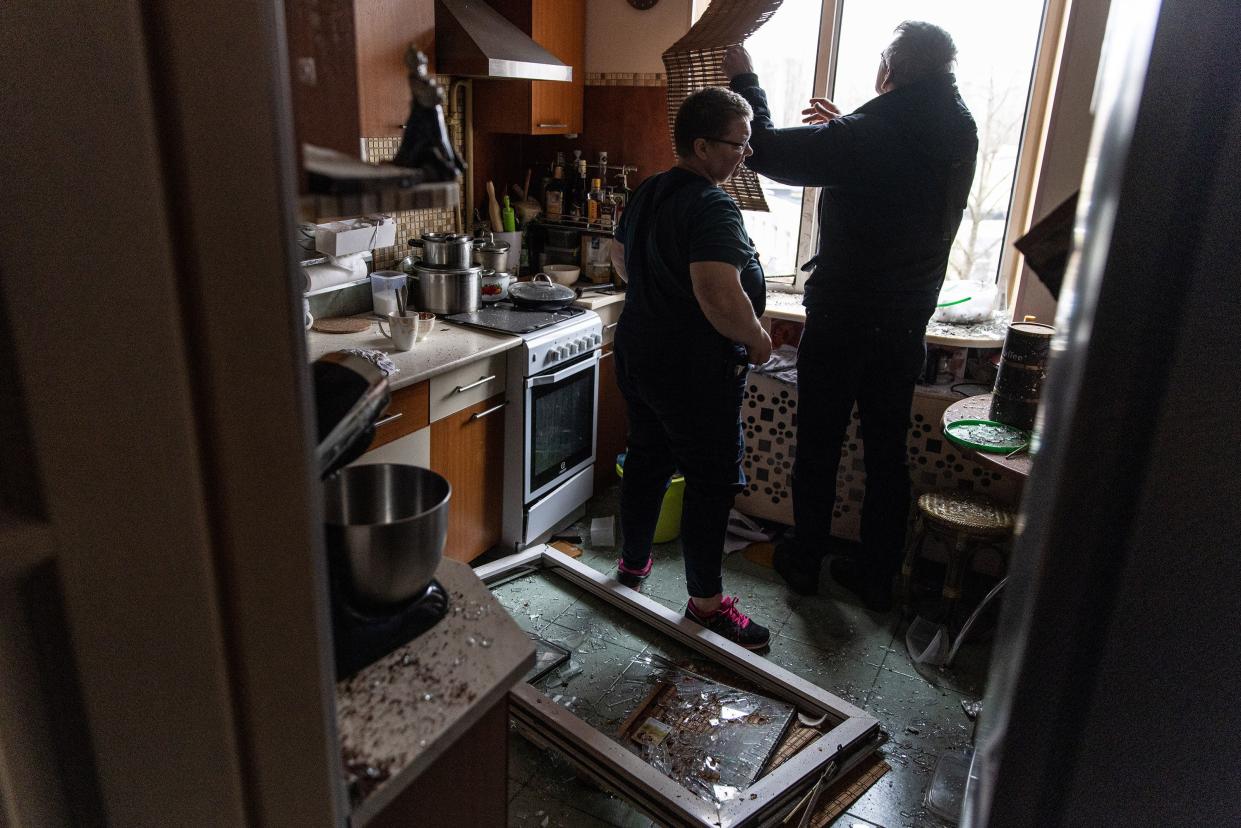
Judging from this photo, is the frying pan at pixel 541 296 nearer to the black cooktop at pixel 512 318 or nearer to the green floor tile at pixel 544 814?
the black cooktop at pixel 512 318

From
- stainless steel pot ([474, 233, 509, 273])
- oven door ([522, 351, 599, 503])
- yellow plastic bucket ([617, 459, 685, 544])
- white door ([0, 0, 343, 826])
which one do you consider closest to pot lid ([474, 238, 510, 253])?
stainless steel pot ([474, 233, 509, 273])

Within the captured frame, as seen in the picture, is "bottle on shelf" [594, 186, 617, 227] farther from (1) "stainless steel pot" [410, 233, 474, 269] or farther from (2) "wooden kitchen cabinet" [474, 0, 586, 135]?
(1) "stainless steel pot" [410, 233, 474, 269]

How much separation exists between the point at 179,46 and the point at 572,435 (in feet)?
8.48

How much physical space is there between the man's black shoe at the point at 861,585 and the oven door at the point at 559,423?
3.31 feet

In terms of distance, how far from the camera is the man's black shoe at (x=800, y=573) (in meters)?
2.83

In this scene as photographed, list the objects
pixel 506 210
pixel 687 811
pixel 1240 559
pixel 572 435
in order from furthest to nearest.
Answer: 1. pixel 506 210
2. pixel 572 435
3. pixel 687 811
4. pixel 1240 559

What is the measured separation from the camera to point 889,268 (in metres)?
2.50

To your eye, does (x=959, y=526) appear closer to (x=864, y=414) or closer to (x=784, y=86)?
(x=864, y=414)

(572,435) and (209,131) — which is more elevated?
(209,131)

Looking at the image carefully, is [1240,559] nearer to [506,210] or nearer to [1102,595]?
[1102,595]

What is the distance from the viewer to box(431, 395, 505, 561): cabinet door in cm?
257

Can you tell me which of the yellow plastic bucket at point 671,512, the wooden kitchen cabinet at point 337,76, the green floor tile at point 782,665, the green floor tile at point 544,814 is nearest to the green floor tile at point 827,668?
the green floor tile at point 782,665

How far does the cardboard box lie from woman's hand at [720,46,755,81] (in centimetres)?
111

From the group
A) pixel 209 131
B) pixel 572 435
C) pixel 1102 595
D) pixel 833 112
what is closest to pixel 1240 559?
pixel 1102 595
